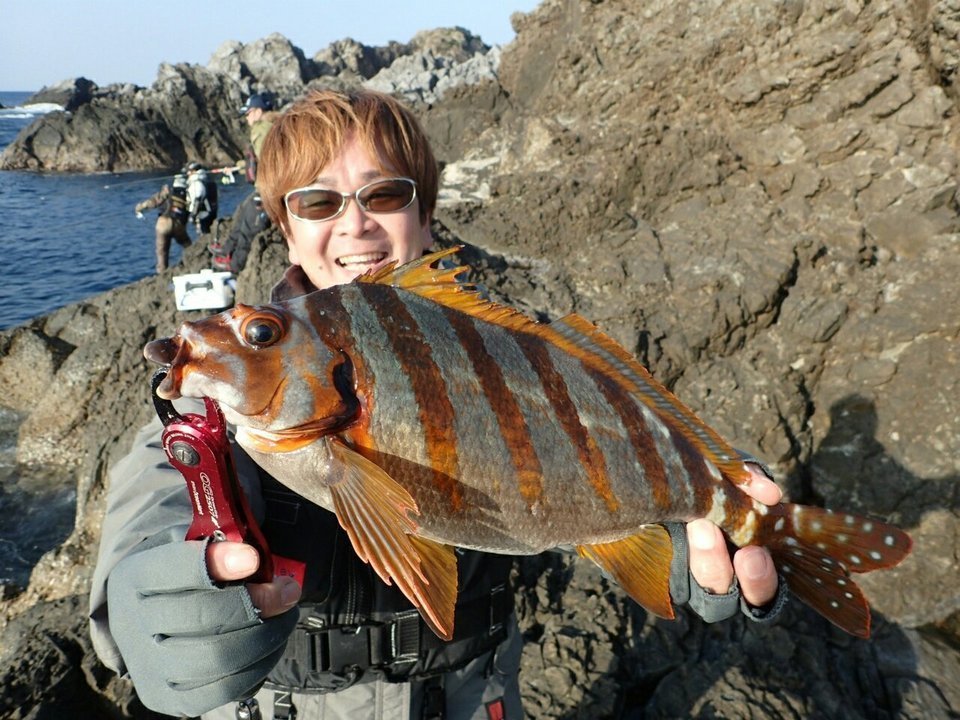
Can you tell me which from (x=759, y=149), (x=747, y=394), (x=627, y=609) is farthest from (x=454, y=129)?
(x=627, y=609)

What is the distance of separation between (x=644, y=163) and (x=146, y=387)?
5.82 meters

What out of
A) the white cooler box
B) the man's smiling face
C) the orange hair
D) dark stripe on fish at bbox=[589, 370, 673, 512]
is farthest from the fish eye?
the white cooler box

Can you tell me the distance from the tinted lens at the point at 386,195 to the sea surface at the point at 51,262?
6.09m

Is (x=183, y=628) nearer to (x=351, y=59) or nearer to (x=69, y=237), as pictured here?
(x=69, y=237)

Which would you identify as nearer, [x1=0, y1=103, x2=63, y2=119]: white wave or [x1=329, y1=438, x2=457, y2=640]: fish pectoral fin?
[x1=329, y1=438, x2=457, y2=640]: fish pectoral fin

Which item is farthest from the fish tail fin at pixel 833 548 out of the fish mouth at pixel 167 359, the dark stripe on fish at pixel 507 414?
the fish mouth at pixel 167 359

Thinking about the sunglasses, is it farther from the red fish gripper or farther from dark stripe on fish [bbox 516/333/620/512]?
the red fish gripper

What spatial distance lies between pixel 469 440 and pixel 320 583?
0.83 metres

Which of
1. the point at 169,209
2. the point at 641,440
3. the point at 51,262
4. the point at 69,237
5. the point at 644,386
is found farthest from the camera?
the point at 69,237

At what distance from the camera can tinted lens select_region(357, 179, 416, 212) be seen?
7.10ft

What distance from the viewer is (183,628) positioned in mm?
1404

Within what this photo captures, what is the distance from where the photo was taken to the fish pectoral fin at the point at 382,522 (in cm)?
131

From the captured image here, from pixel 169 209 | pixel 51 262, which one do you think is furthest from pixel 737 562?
pixel 51 262

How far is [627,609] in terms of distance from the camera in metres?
3.97
